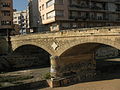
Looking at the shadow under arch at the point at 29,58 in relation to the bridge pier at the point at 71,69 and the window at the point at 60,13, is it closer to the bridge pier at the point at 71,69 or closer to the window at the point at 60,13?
the window at the point at 60,13

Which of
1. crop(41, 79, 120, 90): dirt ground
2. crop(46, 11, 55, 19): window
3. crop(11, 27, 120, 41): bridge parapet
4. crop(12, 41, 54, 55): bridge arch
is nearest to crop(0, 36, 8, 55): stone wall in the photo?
crop(12, 41, 54, 55): bridge arch

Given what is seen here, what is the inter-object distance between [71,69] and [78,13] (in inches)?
916

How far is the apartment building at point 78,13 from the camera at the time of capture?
50.3 metres

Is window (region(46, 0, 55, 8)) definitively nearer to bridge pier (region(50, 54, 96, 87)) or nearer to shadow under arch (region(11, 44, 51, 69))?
shadow under arch (region(11, 44, 51, 69))

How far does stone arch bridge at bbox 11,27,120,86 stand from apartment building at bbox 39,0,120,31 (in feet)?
38.6

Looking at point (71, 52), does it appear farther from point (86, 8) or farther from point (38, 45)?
point (86, 8)

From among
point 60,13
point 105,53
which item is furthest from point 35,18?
point 105,53

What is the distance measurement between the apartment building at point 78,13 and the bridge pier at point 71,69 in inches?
A: 635

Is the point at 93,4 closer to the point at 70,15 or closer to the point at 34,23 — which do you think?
the point at 70,15

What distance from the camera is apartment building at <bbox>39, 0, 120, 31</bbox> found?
50344mm

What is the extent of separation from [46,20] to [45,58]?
1040 centimetres

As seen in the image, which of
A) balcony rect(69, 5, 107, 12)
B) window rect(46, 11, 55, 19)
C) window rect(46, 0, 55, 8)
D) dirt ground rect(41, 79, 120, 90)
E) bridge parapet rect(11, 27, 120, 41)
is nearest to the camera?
bridge parapet rect(11, 27, 120, 41)

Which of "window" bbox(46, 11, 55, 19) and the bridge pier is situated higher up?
"window" bbox(46, 11, 55, 19)

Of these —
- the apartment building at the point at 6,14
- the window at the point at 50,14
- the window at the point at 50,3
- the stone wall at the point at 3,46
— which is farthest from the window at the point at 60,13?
the apartment building at the point at 6,14
